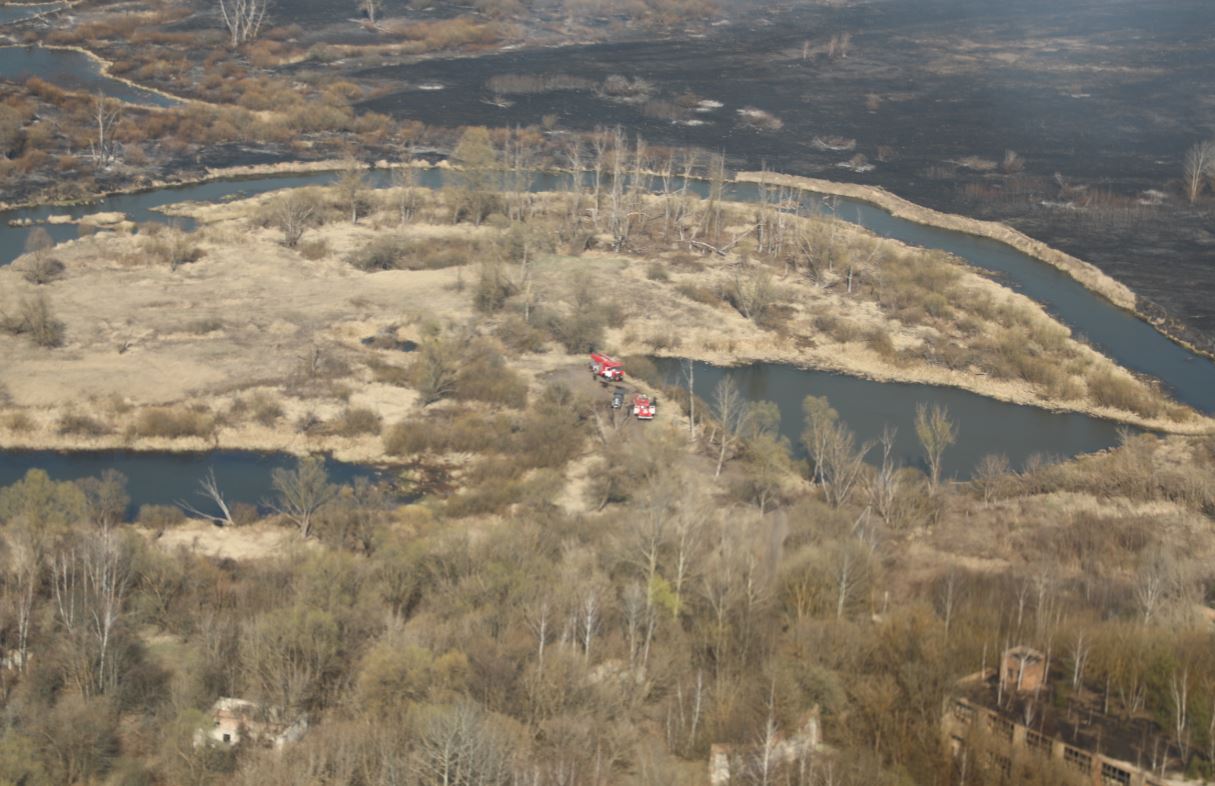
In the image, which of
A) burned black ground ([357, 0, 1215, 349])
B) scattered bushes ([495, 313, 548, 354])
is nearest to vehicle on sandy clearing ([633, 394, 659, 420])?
scattered bushes ([495, 313, 548, 354])

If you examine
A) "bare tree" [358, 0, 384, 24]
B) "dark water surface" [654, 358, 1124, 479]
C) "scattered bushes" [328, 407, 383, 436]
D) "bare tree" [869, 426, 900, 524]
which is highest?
"bare tree" [358, 0, 384, 24]

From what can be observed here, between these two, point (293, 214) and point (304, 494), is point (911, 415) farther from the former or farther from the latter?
point (293, 214)

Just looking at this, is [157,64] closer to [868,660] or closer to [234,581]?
[234,581]

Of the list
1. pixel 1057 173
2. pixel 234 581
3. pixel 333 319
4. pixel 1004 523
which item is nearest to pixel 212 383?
pixel 333 319

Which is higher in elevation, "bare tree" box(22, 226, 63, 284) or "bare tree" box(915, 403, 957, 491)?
"bare tree" box(22, 226, 63, 284)

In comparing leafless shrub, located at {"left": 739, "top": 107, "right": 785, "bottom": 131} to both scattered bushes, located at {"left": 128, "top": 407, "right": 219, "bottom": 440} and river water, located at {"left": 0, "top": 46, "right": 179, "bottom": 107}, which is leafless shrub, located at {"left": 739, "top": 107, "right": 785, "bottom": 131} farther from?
scattered bushes, located at {"left": 128, "top": 407, "right": 219, "bottom": 440}

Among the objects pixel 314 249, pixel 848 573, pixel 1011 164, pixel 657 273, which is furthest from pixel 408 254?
pixel 1011 164

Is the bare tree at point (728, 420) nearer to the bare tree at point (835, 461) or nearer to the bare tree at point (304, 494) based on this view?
the bare tree at point (835, 461)
